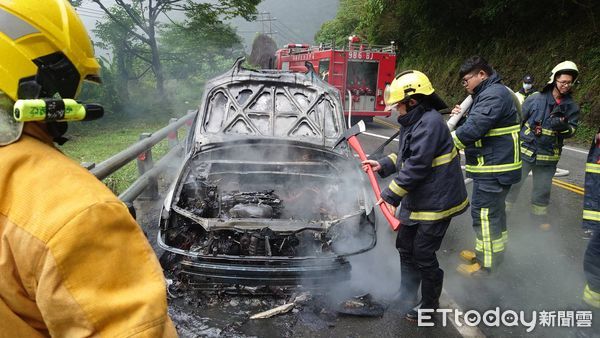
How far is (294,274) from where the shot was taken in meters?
3.02

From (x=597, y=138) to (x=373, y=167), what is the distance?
5.55ft

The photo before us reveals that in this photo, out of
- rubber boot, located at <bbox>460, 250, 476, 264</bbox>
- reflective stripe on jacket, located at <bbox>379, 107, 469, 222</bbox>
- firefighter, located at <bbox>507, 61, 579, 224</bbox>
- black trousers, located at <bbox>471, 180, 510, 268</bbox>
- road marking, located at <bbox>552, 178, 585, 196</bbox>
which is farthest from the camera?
road marking, located at <bbox>552, 178, 585, 196</bbox>

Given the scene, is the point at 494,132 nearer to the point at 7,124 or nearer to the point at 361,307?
the point at 361,307

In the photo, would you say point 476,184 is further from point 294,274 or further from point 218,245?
point 218,245

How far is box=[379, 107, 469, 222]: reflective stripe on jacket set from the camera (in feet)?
9.73

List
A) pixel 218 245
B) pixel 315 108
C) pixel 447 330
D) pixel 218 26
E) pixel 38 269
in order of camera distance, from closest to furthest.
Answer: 1. pixel 38 269
2. pixel 447 330
3. pixel 218 245
4. pixel 315 108
5. pixel 218 26

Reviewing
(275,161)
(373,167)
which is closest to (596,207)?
(373,167)

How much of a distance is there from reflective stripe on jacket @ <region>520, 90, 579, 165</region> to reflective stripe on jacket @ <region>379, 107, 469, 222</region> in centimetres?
257

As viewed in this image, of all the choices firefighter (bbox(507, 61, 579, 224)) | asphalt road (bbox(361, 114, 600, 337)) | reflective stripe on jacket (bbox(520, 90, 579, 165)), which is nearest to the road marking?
asphalt road (bbox(361, 114, 600, 337))

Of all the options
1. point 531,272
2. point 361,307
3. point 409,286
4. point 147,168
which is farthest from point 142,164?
point 531,272

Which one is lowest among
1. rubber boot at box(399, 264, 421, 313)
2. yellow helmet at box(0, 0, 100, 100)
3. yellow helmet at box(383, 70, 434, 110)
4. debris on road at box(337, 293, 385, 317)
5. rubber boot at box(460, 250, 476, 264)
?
rubber boot at box(460, 250, 476, 264)

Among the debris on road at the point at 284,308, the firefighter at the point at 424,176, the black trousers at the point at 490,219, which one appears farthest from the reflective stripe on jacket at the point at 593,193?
the debris on road at the point at 284,308

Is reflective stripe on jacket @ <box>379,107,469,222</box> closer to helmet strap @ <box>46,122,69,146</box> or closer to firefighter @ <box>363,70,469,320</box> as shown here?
firefighter @ <box>363,70,469,320</box>

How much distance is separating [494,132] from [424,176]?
3.86 ft
